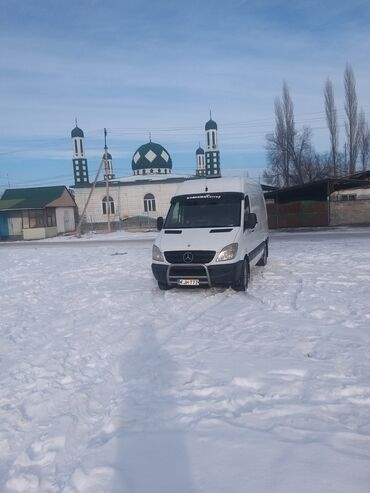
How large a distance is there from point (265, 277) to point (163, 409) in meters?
6.73

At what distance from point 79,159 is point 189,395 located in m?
53.9

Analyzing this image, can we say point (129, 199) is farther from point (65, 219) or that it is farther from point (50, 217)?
point (50, 217)

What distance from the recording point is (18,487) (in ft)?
9.05

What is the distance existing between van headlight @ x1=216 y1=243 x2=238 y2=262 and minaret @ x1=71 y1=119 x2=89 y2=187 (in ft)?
159

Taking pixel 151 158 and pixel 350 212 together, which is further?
pixel 151 158

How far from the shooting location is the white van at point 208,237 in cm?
809

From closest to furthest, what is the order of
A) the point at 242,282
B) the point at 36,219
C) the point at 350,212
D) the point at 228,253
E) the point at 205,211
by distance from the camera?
1. the point at 228,253
2. the point at 242,282
3. the point at 205,211
4. the point at 350,212
5. the point at 36,219

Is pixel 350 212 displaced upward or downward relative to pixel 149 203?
downward

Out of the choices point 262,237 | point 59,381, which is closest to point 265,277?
point 262,237

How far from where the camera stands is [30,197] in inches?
1725

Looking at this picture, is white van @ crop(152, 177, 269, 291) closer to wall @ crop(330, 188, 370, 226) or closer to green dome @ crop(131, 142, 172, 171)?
wall @ crop(330, 188, 370, 226)

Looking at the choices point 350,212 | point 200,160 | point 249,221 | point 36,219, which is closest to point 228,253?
point 249,221

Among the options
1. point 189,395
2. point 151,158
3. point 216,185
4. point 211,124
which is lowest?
point 189,395

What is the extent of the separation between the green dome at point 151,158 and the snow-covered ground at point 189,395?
44148 mm
